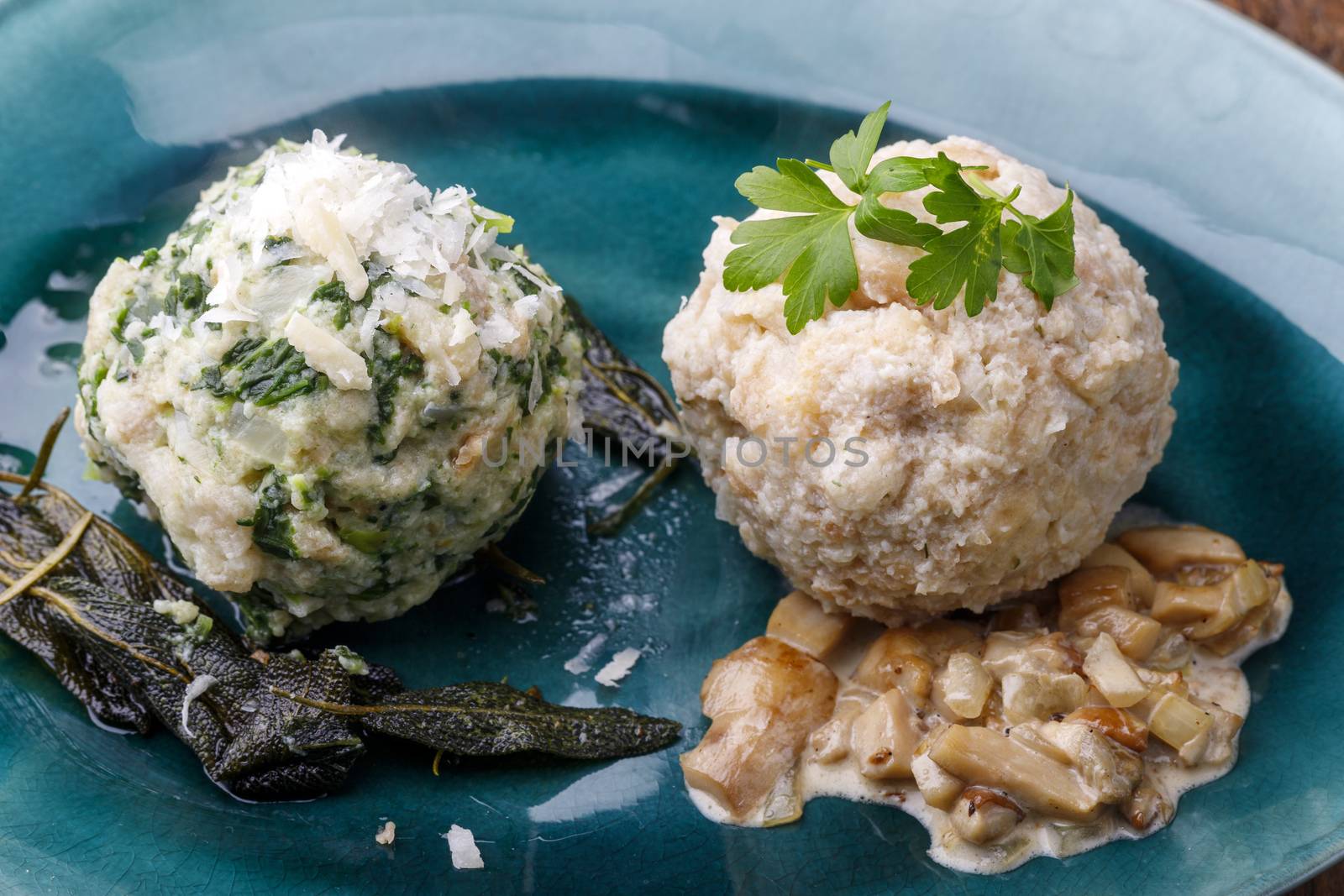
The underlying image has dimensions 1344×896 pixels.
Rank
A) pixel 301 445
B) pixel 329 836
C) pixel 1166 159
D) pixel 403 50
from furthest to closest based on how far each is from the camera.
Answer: pixel 403 50
pixel 1166 159
pixel 329 836
pixel 301 445

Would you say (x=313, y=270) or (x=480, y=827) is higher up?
(x=313, y=270)

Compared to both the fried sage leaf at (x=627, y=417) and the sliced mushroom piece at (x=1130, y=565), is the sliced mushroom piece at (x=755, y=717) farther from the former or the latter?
the sliced mushroom piece at (x=1130, y=565)

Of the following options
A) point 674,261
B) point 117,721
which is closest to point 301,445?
point 117,721

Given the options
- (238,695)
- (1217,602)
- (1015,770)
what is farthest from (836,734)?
(238,695)

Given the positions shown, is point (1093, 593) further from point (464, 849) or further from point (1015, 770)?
point (464, 849)

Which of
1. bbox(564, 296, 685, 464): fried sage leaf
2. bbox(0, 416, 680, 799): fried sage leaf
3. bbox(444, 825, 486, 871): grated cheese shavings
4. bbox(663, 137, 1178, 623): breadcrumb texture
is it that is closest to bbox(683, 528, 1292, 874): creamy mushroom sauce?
bbox(663, 137, 1178, 623): breadcrumb texture

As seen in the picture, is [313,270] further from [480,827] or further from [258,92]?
[258,92]
